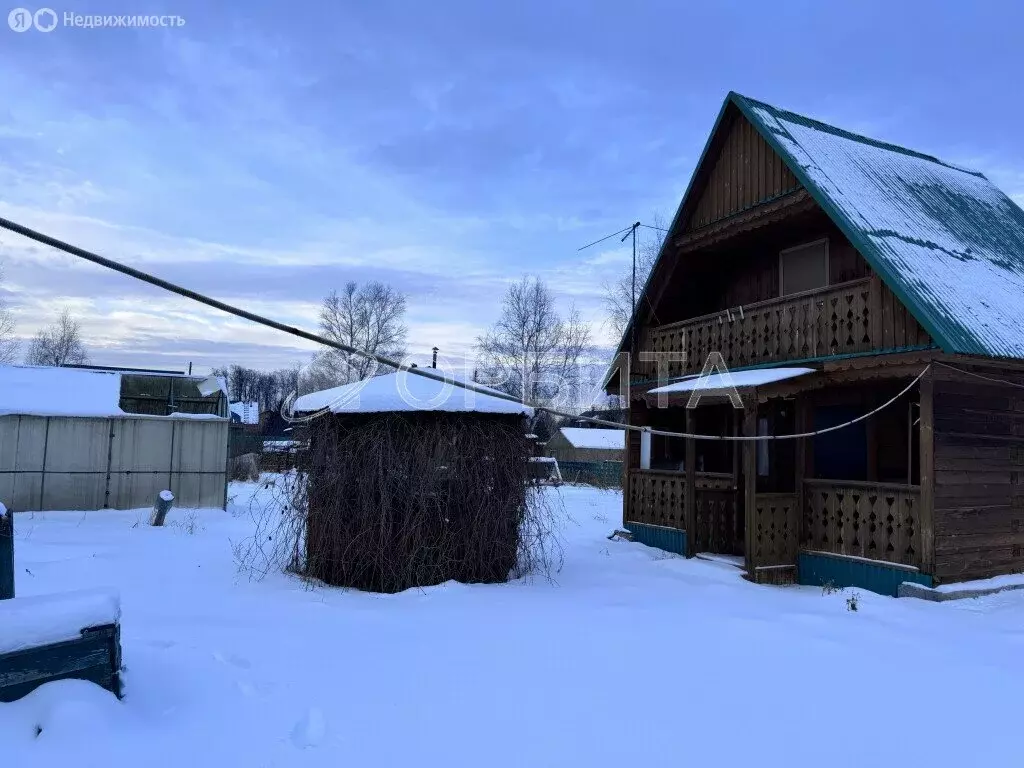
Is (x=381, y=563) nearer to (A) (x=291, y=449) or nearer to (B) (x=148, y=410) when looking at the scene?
(A) (x=291, y=449)

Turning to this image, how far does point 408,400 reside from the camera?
9414mm

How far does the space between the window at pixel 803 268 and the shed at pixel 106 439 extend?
14.6 metres

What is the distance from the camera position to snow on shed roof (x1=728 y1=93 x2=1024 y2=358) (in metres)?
9.23

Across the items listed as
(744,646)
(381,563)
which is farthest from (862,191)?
(381,563)

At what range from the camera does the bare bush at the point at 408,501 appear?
30.0 feet

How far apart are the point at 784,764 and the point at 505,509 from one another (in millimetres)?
5441

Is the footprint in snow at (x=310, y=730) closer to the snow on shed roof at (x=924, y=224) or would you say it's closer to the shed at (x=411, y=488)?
the shed at (x=411, y=488)

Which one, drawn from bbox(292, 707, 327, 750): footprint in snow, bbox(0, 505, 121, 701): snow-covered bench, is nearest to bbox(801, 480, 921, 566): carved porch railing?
bbox(292, 707, 327, 750): footprint in snow

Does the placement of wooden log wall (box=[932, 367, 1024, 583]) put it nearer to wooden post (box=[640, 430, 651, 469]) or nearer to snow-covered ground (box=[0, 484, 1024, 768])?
snow-covered ground (box=[0, 484, 1024, 768])

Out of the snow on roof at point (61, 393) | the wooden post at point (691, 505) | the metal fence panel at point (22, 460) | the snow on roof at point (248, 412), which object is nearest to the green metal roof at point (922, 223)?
the wooden post at point (691, 505)

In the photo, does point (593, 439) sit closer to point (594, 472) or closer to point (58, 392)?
point (594, 472)

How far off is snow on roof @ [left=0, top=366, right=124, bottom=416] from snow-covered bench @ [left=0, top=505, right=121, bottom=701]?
1483 centimetres

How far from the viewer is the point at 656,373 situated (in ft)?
48.3

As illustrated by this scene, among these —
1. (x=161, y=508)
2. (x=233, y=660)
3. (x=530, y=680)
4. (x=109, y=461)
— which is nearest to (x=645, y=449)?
(x=530, y=680)
